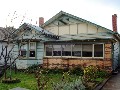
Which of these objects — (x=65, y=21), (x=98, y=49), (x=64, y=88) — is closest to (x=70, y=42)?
(x=98, y=49)

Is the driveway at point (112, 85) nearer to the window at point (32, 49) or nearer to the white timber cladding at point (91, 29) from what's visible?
the white timber cladding at point (91, 29)

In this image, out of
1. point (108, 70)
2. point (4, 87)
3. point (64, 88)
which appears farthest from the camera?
point (108, 70)

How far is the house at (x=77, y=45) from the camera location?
19719mm

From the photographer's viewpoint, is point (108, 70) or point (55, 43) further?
point (55, 43)

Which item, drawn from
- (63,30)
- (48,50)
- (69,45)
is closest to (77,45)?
(69,45)

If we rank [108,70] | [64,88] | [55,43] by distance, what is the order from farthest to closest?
1. [55,43]
2. [108,70]
3. [64,88]

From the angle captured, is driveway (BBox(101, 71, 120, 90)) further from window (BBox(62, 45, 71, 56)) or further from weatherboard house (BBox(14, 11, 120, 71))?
window (BBox(62, 45, 71, 56))

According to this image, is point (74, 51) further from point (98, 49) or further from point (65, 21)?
point (65, 21)

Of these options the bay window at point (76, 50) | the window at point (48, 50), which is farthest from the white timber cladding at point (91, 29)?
the window at point (48, 50)

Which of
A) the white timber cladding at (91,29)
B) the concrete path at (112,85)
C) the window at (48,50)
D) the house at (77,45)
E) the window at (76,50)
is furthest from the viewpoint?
the white timber cladding at (91,29)

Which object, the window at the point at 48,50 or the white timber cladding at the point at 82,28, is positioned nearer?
the window at the point at 48,50

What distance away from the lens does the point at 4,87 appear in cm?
1355

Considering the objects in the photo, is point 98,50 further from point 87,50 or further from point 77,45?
point 77,45

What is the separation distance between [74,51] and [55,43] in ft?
7.17
